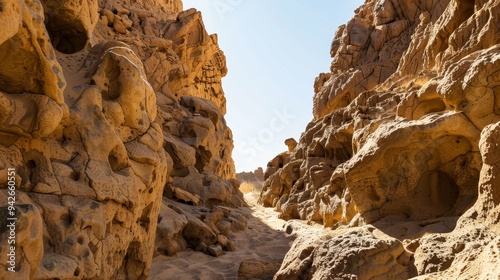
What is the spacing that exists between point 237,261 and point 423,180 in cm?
288

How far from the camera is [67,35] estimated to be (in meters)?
5.57

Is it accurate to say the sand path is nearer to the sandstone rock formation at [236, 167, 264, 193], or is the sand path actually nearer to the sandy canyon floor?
the sandy canyon floor

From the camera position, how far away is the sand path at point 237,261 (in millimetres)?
4285

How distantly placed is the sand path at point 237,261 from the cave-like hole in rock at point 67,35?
3.58 m

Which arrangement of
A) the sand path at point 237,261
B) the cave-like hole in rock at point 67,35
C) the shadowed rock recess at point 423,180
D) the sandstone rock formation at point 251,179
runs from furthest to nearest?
the sandstone rock formation at point 251,179, the cave-like hole in rock at point 67,35, the sand path at point 237,261, the shadowed rock recess at point 423,180

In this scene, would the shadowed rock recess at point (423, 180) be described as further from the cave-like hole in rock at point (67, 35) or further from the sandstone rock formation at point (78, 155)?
the cave-like hole in rock at point (67, 35)

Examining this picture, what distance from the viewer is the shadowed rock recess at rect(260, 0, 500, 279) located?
Answer: 8.51 feet

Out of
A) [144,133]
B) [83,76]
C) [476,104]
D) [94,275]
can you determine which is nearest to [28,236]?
[94,275]

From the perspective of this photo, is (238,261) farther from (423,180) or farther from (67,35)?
(67,35)

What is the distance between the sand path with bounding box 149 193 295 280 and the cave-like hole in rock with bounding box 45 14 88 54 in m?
3.58

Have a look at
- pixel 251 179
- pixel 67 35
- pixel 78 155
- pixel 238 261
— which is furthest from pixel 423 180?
pixel 251 179

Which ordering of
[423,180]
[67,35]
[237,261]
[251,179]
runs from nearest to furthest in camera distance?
[423,180]
[237,261]
[67,35]
[251,179]

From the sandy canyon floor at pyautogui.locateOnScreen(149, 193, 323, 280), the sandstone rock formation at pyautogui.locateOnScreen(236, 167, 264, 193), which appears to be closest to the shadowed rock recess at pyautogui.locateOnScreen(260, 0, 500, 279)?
the sandy canyon floor at pyautogui.locateOnScreen(149, 193, 323, 280)

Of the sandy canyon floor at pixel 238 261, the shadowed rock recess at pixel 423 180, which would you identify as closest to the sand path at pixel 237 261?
the sandy canyon floor at pixel 238 261
